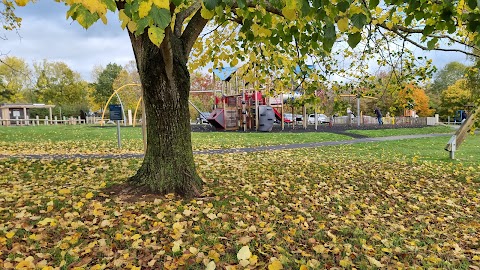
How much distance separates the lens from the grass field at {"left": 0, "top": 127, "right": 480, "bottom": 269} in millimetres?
3041

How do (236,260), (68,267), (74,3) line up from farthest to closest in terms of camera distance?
(236,260), (68,267), (74,3)

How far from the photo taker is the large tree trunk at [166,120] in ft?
15.3

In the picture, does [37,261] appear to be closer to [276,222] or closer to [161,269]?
[161,269]

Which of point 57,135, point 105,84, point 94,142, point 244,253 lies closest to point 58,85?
point 105,84

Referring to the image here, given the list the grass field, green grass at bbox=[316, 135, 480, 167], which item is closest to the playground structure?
green grass at bbox=[316, 135, 480, 167]

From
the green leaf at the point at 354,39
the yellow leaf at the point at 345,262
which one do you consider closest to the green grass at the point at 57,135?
the yellow leaf at the point at 345,262

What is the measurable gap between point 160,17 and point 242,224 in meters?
2.60

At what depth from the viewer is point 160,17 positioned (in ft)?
6.11

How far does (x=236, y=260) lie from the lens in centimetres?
303

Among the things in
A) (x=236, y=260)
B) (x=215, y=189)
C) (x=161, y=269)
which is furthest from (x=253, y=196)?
(x=161, y=269)

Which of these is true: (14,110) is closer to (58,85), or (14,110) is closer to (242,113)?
(58,85)

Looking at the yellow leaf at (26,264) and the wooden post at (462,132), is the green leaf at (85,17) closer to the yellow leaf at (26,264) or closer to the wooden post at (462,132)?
the yellow leaf at (26,264)

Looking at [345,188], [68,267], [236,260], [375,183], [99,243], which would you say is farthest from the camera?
[375,183]

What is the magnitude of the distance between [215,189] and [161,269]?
2.41 meters
